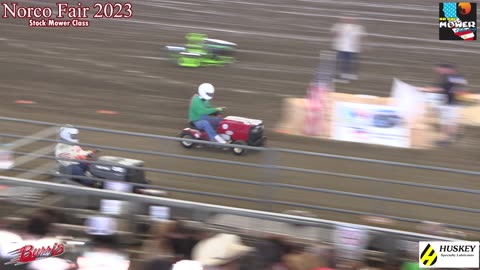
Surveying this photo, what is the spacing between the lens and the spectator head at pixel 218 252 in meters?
7.66

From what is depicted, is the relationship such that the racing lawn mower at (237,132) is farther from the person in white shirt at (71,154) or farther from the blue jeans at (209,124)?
the person in white shirt at (71,154)

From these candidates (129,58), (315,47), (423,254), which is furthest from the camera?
(315,47)

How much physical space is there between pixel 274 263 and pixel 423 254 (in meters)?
2.02

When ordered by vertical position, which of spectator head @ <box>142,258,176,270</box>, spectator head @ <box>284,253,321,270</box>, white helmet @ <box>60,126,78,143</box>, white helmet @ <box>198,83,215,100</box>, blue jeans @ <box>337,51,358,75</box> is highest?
blue jeans @ <box>337,51,358,75</box>

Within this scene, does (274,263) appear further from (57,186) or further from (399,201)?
(57,186)

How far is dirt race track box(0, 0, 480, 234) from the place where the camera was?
10.1m

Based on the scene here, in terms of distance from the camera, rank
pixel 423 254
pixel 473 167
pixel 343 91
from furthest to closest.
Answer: pixel 343 91, pixel 473 167, pixel 423 254

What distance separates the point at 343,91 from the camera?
54.5 feet

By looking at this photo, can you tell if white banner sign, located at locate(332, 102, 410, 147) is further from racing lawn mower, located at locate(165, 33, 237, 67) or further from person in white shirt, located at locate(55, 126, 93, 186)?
Answer: racing lawn mower, located at locate(165, 33, 237, 67)

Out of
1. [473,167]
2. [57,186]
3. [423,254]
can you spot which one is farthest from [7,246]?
[473,167]

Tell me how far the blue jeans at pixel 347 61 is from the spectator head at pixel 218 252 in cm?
1023

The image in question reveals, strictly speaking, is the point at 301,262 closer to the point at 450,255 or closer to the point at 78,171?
the point at 450,255

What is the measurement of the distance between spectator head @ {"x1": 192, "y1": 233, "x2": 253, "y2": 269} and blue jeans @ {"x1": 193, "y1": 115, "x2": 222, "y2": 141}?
464 centimetres

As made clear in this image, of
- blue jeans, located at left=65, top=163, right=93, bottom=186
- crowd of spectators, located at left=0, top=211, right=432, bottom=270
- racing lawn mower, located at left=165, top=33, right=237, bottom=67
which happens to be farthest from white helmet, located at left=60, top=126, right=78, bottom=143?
racing lawn mower, located at left=165, top=33, right=237, bottom=67
